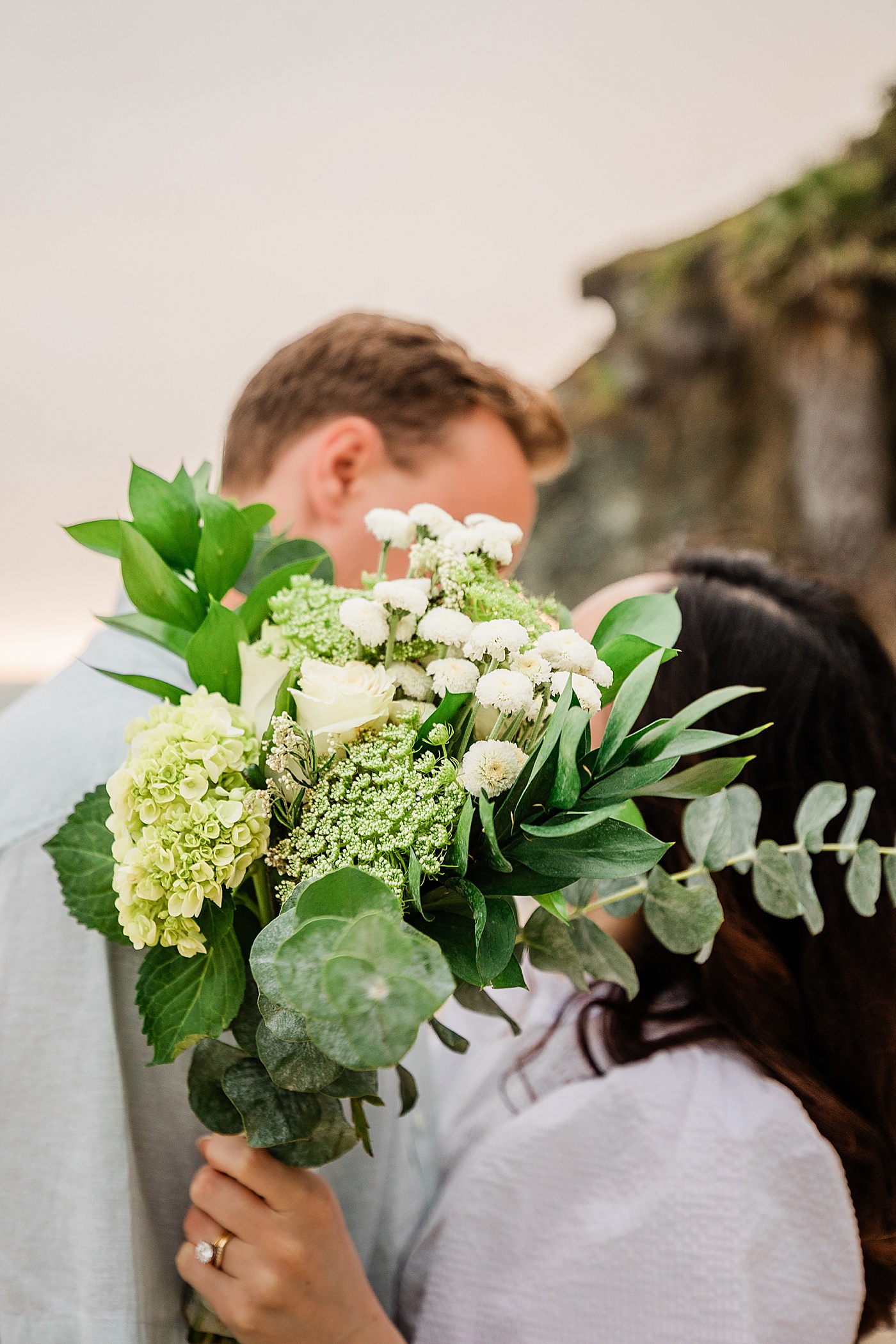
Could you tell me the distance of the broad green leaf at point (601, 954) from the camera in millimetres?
667

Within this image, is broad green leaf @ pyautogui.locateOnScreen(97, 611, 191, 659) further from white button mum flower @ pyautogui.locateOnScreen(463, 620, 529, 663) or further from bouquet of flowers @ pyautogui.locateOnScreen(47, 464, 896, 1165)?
white button mum flower @ pyautogui.locateOnScreen(463, 620, 529, 663)

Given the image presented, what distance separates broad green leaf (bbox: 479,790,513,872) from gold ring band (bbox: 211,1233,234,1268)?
1.38 ft

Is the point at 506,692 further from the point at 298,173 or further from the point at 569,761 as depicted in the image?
the point at 298,173

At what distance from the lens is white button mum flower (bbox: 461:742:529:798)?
1.47ft

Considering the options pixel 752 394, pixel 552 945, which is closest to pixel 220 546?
pixel 552 945

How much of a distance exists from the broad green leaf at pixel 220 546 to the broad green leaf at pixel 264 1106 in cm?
33

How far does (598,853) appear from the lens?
1.52 feet


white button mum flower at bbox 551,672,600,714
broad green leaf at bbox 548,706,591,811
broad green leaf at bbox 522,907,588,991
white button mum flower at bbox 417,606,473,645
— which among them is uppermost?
white button mum flower at bbox 417,606,473,645

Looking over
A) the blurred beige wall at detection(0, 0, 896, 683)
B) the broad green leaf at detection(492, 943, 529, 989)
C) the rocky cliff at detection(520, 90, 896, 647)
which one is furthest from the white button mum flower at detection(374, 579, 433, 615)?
the rocky cliff at detection(520, 90, 896, 647)

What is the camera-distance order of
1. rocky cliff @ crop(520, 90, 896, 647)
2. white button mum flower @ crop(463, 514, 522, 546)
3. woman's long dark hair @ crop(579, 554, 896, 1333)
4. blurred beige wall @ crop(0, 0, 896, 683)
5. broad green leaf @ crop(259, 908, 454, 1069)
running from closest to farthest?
broad green leaf @ crop(259, 908, 454, 1069) < white button mum flower @ crop(463, 514, 522, 546) < woman's long dark hair @ crop(579, 554, 896, 1333) < blurred beige wall @ crop(0, 0, 896, 683) < rocky cliff @ crop(520, 90, 896, 647)

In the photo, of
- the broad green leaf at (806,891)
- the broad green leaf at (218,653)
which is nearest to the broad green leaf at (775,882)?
the broad green leaf at (806,891)

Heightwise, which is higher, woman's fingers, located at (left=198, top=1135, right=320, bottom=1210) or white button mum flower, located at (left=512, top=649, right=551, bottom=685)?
white button mum flower, located at (left=512, top=649, right=551, bottom=685)

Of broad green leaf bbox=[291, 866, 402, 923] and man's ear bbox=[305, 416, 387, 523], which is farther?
man's ear bbox=[305, 416, 387, 523]

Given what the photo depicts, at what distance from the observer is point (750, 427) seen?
497 cm
